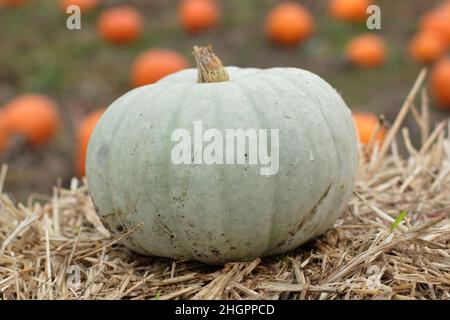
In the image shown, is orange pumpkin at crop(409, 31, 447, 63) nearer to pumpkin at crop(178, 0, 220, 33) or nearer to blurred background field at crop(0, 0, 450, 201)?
blurred background field at crop(0, 0, 450, 201)

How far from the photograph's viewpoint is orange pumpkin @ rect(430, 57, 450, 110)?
625 cm

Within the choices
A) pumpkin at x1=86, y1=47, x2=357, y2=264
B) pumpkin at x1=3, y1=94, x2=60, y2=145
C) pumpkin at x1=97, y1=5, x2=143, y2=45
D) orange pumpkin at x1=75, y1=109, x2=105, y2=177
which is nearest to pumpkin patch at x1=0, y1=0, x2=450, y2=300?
pumpkin at x1=86, y1=47, x2=357, y2=264

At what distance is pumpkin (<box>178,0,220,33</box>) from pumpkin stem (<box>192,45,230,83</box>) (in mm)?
4934

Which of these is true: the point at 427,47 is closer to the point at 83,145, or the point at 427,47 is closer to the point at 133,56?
the point at 133,56

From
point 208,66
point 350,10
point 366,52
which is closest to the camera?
point 208,66

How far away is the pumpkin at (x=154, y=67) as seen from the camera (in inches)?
251

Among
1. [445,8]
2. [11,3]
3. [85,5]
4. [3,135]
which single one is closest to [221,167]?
[3,135]

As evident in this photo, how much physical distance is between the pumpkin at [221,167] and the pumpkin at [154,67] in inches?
148

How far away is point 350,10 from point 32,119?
3.72m

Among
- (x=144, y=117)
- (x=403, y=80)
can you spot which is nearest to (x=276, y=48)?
(x=403, y=80)

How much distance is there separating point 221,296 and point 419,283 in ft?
2.27

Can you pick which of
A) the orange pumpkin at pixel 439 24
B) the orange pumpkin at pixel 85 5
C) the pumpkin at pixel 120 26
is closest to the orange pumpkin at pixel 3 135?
the pumpkin at pixel 120 26

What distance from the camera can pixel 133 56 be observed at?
730 cm
